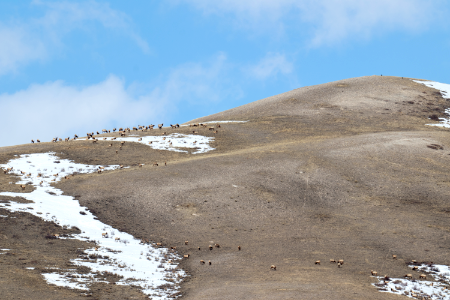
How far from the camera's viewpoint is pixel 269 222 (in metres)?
33.3

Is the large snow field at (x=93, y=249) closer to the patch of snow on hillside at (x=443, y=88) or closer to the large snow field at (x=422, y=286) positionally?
the large snow field at (x=422, y=286)

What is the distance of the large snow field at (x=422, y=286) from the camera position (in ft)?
69.1

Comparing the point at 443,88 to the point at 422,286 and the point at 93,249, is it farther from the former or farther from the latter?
the point at 93,249

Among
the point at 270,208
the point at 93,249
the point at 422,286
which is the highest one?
the point at 270,208

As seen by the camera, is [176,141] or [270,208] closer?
[270,208]

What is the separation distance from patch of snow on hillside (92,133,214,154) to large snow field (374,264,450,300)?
29.4 m

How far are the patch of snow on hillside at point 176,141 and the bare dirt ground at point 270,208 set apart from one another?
1.50 meters

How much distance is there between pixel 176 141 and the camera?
52.2m

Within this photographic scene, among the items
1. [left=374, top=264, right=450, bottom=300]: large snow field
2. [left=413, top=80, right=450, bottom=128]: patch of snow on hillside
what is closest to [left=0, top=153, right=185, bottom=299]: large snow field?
[left=374, top=264, right=450, bottom=300]: large snow field

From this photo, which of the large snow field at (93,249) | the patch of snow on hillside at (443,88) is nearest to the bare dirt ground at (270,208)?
the large snow field at (93,249)

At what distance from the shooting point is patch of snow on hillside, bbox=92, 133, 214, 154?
50025 millimetres

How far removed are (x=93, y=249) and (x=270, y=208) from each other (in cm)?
1466

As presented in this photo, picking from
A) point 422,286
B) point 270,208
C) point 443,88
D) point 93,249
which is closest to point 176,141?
point 270,208

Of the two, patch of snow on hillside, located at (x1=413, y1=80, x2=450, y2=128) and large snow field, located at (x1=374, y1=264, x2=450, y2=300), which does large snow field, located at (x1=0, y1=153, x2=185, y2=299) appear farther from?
patch of snow on hillside, located at (x1=413, y1=80, x2=450, y2=128)
